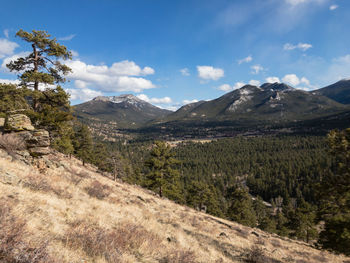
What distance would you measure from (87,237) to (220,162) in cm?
14905

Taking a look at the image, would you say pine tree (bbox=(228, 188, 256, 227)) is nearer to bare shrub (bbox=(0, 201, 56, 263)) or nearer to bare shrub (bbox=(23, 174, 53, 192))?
bare shrub (bbox=(23, 174, 53, 192))

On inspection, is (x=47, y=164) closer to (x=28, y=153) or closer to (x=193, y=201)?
(x=28, y=153)

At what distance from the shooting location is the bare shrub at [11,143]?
10445 millimetres

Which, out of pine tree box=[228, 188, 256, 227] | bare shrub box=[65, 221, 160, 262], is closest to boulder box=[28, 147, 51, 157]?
bare shrub box=[65, 221, 160, 262]

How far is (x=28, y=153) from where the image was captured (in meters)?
11.0

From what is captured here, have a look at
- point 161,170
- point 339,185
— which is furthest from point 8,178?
point 161,170

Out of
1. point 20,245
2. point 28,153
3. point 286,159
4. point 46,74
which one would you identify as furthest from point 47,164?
point 286,159

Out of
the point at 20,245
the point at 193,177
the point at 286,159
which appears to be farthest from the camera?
the point at 286,159

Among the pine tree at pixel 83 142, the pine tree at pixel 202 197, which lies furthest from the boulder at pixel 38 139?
the pine tree at pixel 202 197

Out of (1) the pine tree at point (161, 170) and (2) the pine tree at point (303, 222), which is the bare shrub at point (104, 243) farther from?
(2) the pine tree at point (303, 222)

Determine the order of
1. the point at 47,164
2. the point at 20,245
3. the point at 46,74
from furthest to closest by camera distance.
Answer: the point at 46,74, the point at 47,164, the point at 20,245

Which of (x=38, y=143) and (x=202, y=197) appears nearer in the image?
(x=38, y=143)

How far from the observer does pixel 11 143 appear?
35.2 ft

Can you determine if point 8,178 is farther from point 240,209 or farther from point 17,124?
point 240,209
